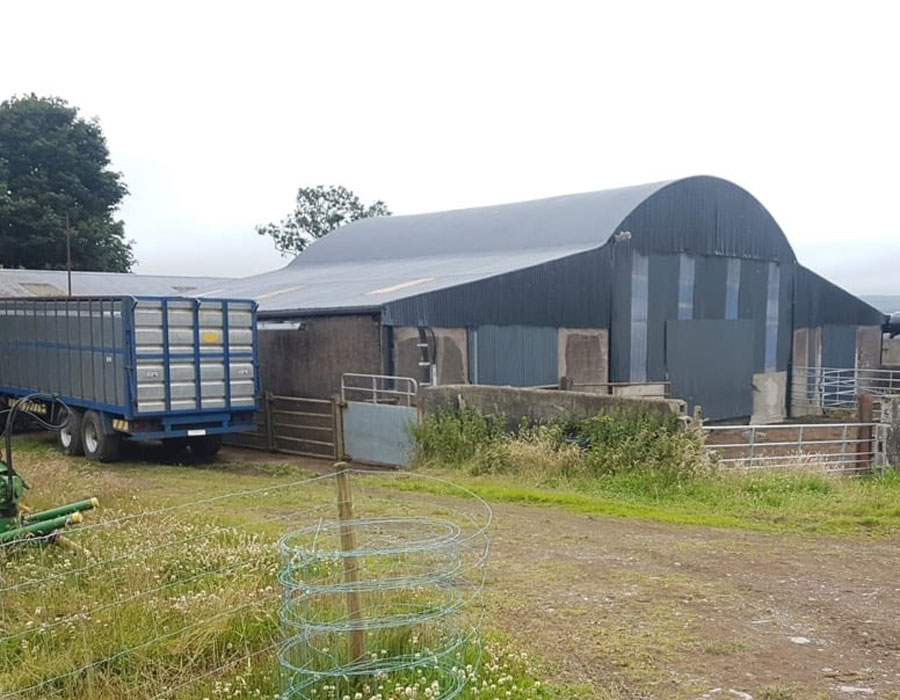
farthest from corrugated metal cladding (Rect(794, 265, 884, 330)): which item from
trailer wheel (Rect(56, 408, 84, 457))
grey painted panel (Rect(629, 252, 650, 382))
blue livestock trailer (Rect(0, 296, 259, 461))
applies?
trailer wheel (Rect(56, 408, 84, 457))

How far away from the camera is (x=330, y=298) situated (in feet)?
66.5

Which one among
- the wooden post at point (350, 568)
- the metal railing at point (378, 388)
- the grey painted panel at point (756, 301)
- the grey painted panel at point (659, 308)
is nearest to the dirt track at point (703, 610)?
the wooden post at point (350, 568)

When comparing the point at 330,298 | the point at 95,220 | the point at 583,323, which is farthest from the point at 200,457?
the point at 95,220

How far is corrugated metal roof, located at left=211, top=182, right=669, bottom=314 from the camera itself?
66.7 feet

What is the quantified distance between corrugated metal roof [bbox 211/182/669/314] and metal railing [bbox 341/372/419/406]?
4.84 feet

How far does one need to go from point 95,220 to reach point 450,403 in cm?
3469

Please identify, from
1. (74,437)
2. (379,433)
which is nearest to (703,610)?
(379,433)

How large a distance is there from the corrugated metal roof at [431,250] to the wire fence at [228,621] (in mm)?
11134

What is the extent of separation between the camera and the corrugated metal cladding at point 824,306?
28.0 m

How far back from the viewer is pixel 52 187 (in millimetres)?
42500

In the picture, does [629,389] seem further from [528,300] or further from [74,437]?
[74,437]

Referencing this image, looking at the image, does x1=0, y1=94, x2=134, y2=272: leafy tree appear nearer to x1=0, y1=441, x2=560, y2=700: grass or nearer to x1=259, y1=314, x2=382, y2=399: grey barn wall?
x1=259, y1=314, x2=382, y2=399: grey barn wall

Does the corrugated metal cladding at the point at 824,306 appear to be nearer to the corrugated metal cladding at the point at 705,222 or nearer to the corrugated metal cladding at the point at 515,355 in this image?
the corrugated metal cladding at the point at 705,222

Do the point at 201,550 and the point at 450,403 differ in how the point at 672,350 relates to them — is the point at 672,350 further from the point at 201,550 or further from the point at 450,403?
the point at 201,550
